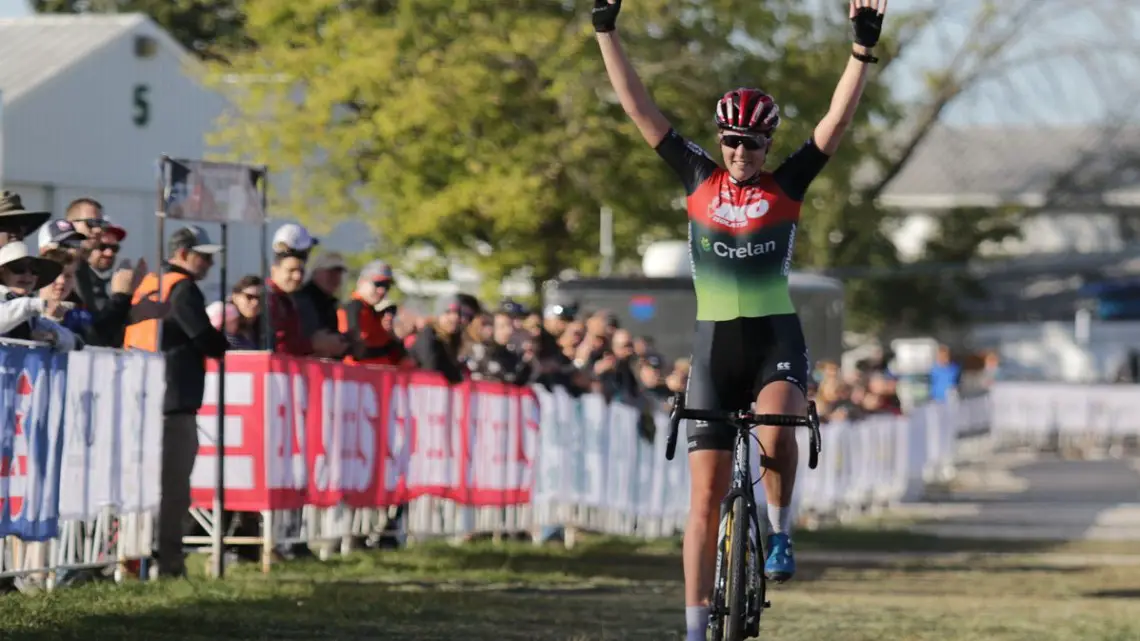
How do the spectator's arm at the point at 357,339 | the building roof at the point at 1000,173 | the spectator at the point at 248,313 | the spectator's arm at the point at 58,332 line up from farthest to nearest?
1. the building roof at the point at 1000,173
2. the spectator's arm at the point at 357,339
3. the spectator at the point at 248,313
4. the spectator's arm at the point at 58,332

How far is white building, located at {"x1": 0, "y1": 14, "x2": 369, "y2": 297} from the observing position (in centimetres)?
3178

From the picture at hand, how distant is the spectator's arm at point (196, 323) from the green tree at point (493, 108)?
20549 mm

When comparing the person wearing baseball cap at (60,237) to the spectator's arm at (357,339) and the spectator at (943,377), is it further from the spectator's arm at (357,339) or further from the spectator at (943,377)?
the spectator at (943,377)

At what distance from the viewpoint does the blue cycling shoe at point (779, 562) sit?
906 centimetres

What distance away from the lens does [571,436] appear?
19188 mm

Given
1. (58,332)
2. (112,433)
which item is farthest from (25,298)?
(112,433)

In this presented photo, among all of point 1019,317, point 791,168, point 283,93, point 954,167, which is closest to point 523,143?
point 283,93

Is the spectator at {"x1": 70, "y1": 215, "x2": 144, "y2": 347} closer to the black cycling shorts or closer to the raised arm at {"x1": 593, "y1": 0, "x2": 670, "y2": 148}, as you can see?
the raised arm at {"x1": 593, "y1": 0, "x2": 670, "y2": 148}

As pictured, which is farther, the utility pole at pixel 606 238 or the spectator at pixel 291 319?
the utility pole at pixel 606 238

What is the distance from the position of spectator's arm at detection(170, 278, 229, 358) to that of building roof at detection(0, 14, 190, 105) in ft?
54.2

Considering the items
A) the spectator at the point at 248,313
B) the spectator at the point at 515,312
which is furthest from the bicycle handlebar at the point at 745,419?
the spectator at the point at 515,312

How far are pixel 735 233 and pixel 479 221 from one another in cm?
2675

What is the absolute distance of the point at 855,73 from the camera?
947cm

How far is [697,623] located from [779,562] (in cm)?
39
